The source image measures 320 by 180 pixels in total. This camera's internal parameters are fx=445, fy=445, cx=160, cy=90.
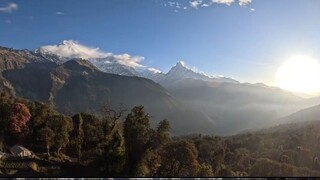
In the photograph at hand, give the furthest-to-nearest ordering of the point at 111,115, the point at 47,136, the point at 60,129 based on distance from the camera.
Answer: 1. the point at 60,129
2. the point at 111,115
3. the point at 47,136

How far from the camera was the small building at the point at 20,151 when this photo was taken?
298 ft

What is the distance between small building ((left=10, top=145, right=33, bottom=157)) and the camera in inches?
3580

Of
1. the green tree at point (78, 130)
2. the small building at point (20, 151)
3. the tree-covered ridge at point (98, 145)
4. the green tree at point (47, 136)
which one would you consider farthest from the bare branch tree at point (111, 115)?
the small building at point (20, 151)

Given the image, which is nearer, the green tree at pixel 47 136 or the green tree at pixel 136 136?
the green tree at pixel 136 136

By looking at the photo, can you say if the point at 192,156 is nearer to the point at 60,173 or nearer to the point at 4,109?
the point at 60,173

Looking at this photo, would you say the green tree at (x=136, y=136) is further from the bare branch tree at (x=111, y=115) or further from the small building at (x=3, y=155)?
the small building at (x=3, y=155)

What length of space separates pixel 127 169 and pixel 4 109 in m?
37.4

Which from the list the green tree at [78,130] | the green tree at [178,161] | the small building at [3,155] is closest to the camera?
the small building at [3,155]

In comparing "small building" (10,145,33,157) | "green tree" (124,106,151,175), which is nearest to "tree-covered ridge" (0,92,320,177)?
"green tree" (124,106,151,175)

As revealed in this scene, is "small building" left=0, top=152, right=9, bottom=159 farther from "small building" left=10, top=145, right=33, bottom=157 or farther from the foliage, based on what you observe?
the foliage

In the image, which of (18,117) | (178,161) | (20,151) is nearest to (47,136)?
(20,151)

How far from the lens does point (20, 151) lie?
3605 inches

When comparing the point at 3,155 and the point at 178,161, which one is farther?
the point at 178,161

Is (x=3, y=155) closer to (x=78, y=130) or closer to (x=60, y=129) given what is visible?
(x=60, y=129)
